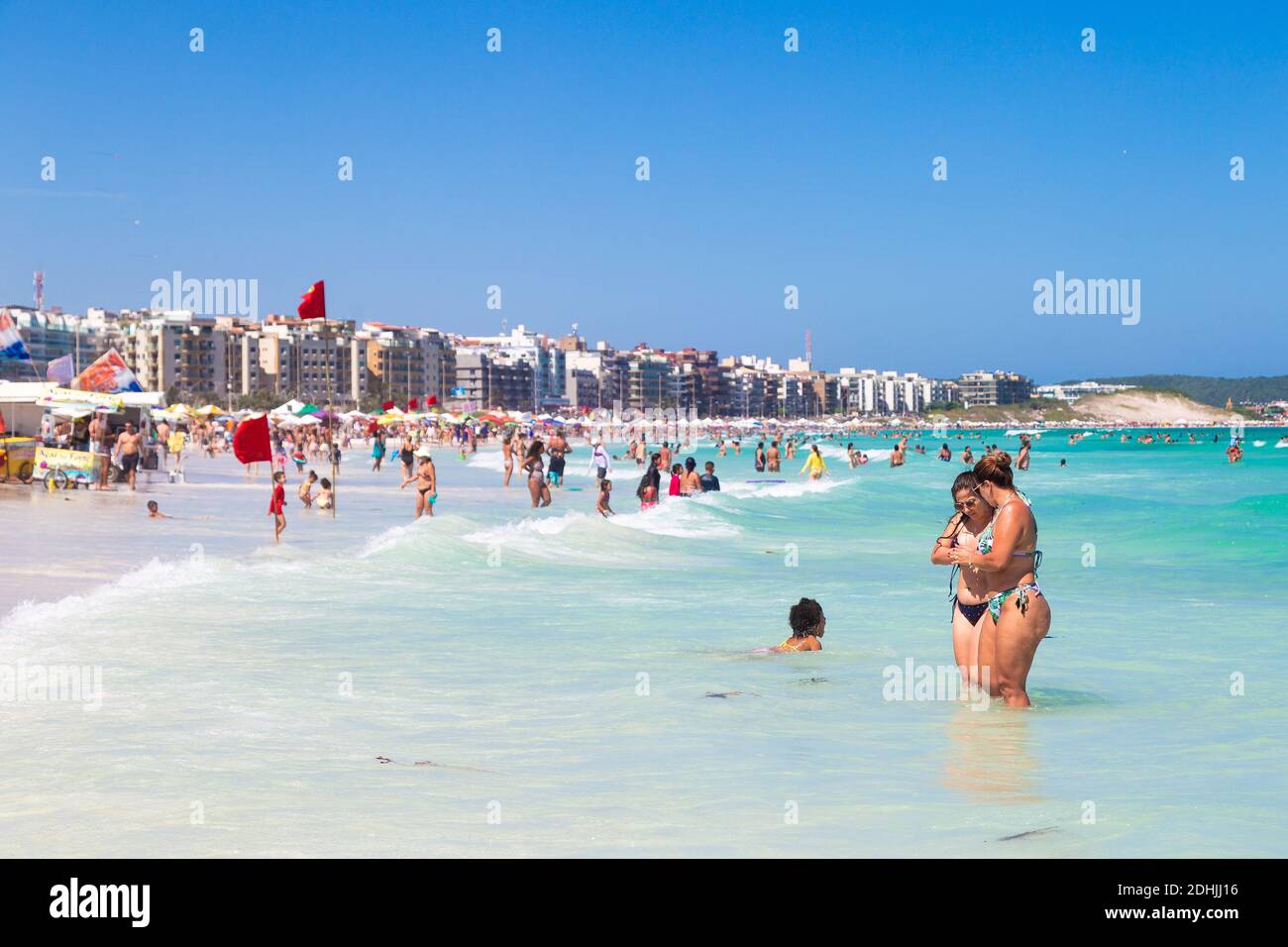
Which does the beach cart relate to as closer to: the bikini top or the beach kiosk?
the beach kiosk

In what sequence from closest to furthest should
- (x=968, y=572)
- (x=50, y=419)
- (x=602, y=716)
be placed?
(x=968, y=572) < (x=602, y=716) < (x=50, y=419)

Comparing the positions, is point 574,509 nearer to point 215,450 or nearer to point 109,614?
point 109,614

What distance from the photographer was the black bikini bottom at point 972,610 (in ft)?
24.3

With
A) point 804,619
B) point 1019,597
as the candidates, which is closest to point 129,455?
point 804,619

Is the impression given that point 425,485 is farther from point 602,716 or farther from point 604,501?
point 602,716

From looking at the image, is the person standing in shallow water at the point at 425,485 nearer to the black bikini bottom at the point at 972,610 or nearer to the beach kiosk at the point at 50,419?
the beach kiosk at the point at 50,419

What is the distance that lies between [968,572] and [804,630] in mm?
2908

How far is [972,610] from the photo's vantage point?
24.5ft

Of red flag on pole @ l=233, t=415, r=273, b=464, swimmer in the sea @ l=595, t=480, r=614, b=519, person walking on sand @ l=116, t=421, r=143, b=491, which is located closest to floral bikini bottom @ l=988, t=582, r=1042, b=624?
red flag on pole @ l=233, t=415, r=273, b=464

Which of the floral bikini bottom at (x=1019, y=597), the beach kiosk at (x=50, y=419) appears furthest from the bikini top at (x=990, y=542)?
the beach kiosk at (x=50, y=419)

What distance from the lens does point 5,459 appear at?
28750 millimetres

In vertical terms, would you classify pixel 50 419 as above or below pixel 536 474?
above

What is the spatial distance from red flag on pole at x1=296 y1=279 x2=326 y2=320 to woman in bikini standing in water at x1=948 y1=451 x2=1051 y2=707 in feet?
46.0
